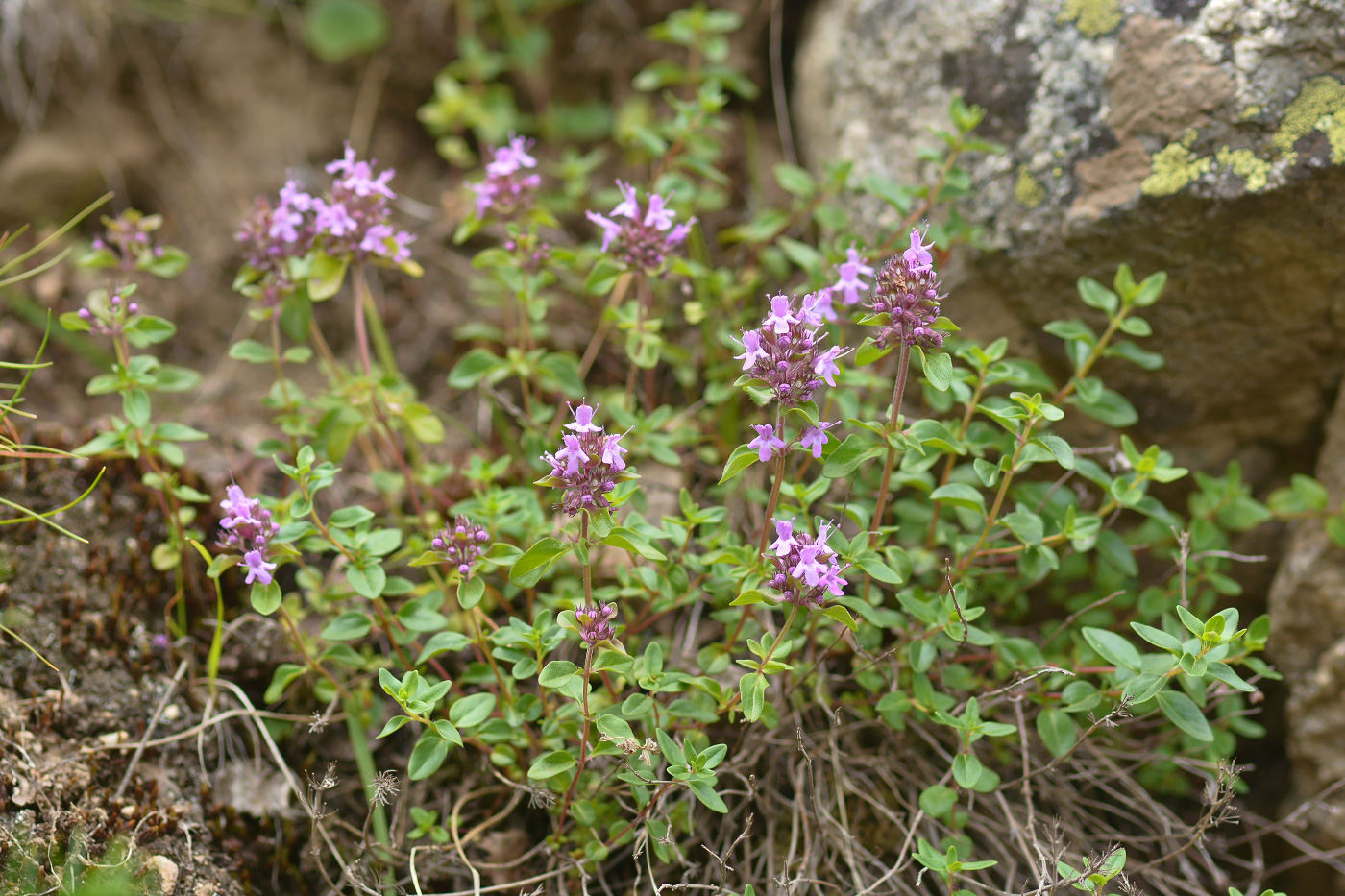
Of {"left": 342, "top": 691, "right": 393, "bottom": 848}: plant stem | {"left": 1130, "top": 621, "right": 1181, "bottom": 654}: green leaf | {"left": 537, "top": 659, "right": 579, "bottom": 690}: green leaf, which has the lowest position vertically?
{"left": 342, "top": 691, "right": 393, "bottom": 848}: plant stem

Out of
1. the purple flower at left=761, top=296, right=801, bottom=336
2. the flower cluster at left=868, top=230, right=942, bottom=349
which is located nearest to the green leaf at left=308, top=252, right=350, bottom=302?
the purple flower at left=761, top=296, right=801, bottom=336

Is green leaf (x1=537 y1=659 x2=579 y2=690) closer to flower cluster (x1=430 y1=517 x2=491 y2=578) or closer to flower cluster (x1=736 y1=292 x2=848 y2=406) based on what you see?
flower cluster (x1=430 y1=517 x2=491 y2=578)

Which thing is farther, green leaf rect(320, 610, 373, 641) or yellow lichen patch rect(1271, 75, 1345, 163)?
yellow lichen patch rect(1271, 75, 1345, 163)

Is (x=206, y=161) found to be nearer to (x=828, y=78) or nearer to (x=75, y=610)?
(x=75, y=610)

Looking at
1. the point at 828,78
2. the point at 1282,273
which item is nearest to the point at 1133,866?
the point at 1282,273

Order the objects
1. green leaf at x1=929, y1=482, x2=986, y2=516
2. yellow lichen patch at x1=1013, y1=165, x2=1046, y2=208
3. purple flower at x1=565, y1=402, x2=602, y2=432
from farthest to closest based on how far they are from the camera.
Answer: yellow lichen patch at x1=1013, y1=165, x2=1046, y2=208, green leaf at x1=929, y1=482, x2=986, y2=516, purple flower at x1=565, y1=402, x2=602, y2=432

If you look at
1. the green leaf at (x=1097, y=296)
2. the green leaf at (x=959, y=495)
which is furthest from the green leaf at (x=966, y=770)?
the green leaf at (x=1097, y=296)
